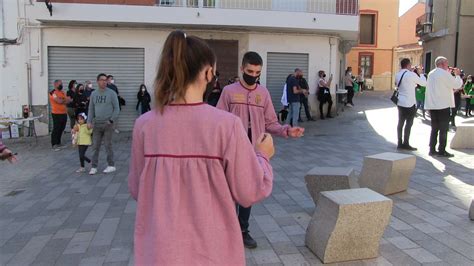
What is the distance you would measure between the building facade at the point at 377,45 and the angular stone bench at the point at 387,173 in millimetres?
32713

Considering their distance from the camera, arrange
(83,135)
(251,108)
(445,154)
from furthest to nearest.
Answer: (445,154) → (83,135) → (251,108)

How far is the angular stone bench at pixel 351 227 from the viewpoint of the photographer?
4.09 m

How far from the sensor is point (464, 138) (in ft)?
34.1

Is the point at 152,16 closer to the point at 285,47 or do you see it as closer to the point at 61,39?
the point at 61,39

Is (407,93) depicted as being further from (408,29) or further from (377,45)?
(408,29)

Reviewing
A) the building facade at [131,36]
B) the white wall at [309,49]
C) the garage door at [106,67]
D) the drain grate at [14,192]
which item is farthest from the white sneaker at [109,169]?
the white wall at [309,49]

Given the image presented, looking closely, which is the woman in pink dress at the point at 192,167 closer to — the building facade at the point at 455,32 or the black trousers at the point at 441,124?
the black trousers at the point at 441,124

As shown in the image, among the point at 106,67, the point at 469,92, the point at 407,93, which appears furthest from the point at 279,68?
the point at 407,93

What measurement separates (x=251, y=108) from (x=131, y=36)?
12025mm

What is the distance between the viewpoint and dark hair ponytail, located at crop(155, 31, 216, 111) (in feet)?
6.56

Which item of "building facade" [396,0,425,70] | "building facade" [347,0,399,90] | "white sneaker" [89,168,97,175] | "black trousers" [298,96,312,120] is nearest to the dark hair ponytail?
"white sneaker" [89,168,97,175]

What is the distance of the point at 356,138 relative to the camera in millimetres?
12797

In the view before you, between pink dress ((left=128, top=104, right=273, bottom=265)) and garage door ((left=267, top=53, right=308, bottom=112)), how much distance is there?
1490 cm

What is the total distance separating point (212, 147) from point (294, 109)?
12.5 meters
